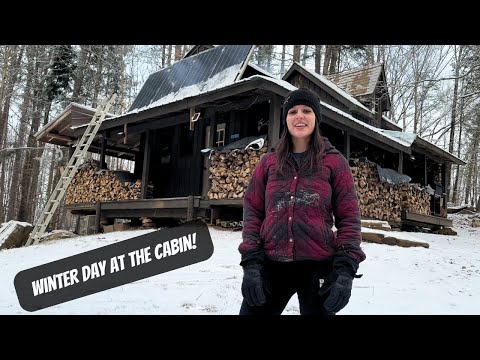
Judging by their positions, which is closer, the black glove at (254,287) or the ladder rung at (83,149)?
the black glove at (254,287)

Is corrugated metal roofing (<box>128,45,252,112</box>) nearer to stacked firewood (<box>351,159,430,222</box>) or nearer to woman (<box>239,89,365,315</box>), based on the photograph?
stacked firewood (<box>351,159,430,222</box>)

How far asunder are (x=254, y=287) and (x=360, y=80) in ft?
49.6

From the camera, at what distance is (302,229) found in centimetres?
205

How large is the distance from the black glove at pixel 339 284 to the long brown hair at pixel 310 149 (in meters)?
0.48

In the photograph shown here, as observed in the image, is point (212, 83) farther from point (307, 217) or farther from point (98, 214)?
point (307, 217)

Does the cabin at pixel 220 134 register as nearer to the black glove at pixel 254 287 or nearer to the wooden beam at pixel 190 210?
the wooden beam at pixel 190 210

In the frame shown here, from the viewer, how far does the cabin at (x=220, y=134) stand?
9.16 m

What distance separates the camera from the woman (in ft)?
6.53

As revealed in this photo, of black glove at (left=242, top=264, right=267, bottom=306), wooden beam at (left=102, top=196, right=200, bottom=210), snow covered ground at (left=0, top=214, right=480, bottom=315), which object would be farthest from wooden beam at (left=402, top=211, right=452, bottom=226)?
black glove at (left=242, top=264, right=267, bottom=306)

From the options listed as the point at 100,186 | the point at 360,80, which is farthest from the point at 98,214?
the point at 360,80

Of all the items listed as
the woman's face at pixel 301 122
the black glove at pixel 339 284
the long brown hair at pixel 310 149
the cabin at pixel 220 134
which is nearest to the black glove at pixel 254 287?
the black glove at pixel 339 284

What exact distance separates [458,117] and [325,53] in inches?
Answer: 318

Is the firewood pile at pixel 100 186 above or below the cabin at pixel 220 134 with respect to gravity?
below
